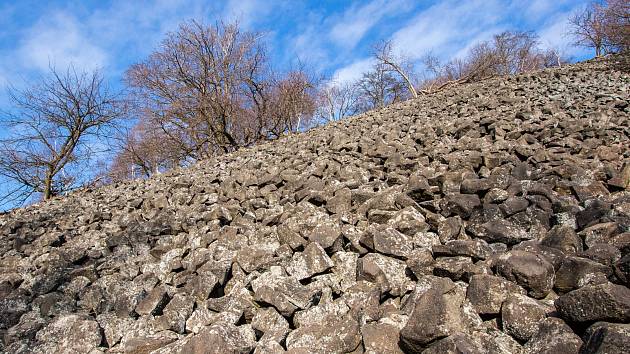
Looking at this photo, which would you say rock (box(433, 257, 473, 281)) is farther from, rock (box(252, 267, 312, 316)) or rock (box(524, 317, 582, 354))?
rock (box(252, 267, 312, 316))

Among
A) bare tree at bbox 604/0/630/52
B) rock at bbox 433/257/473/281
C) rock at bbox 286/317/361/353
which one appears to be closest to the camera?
rock at bbox 286/317/361/353

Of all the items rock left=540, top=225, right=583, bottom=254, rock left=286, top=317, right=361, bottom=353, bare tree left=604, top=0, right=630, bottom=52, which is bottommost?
rock left=286, top=317, right=361, bottom=353

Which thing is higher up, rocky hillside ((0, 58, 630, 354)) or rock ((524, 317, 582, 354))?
rocky hillside ((0, 58, 630, 354))

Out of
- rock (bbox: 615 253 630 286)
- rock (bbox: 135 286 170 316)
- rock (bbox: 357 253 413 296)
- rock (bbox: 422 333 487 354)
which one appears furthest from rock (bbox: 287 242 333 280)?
rock (bbox: 615 253 630 286)

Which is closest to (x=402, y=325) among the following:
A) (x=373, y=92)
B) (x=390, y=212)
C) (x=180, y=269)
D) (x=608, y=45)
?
(x=390, y=212)

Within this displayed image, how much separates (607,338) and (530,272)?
1.78 ft

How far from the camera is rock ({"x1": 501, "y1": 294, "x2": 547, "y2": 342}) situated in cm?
159

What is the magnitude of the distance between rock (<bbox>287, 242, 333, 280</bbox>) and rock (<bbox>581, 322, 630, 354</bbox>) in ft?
4.20

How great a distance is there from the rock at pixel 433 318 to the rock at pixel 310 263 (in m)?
0.67

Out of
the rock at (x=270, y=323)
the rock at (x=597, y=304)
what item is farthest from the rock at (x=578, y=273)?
the rock at (x=270, y=323)

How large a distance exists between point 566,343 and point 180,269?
2.27 metres

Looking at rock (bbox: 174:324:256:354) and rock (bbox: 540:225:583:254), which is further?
rock (bbox: 540:225:583:254)

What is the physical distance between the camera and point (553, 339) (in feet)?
4.85

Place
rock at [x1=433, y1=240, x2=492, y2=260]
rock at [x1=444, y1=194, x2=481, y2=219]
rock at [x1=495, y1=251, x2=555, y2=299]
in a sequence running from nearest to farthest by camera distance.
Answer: rock at [x1=495, y1=251, x2=555, y2=299] → rock at [x1=433, y1=240, x2=492, y2=260] → rock at [x1=444, y1=194, x2=481, y2=219]
